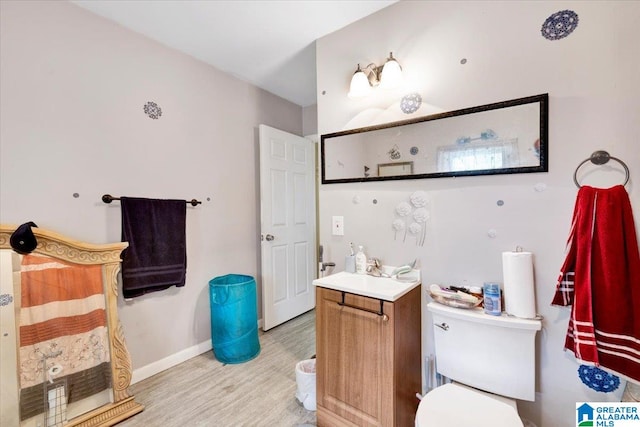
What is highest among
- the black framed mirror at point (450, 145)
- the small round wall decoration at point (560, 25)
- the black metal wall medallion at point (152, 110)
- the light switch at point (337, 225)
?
the small round wall decoration at point (560, 25)

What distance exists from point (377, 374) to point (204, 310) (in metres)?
1.66

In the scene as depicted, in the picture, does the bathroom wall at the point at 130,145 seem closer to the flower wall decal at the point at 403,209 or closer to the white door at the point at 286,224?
the white door at the point at 286,224

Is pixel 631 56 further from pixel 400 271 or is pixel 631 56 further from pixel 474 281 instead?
pixel 400 271

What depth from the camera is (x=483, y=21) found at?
1.39 m

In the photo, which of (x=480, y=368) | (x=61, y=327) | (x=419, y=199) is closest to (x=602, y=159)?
(x=419, y=199)

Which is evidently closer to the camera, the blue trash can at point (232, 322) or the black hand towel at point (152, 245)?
the black hand towel at point (152, 245)

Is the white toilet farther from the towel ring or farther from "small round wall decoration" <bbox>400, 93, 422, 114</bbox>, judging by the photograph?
"small round wall decoration" <bbox>400, 93, 422, 114</bbox>

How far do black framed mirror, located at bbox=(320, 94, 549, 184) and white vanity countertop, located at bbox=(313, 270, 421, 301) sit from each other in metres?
0.61

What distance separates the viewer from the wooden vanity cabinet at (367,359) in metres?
1.31

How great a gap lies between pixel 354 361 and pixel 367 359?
0.09m

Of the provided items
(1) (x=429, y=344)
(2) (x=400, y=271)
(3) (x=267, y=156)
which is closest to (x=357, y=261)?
(2) (x=400, y=271)

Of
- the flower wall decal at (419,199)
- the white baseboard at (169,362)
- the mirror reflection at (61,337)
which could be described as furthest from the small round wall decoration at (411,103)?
the white baseboard at (169,362)

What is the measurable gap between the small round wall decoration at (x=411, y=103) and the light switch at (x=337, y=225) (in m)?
0.80

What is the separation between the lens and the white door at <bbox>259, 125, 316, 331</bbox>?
2656 millimetres
